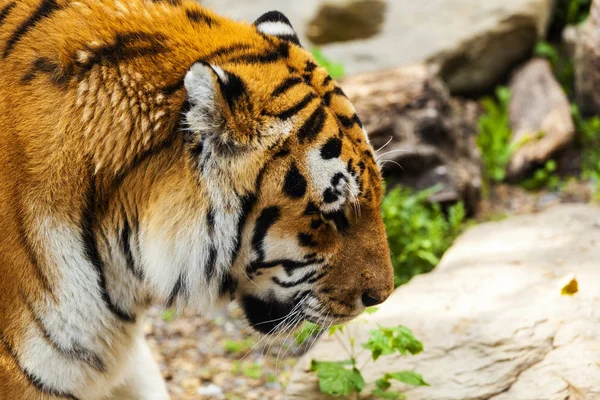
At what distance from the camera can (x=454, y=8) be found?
759 centimetres

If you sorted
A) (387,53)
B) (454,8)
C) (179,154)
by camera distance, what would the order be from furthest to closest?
(454,8)
(387,53)
(179,154)

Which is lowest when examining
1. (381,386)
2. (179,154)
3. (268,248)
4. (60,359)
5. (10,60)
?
(381,386)

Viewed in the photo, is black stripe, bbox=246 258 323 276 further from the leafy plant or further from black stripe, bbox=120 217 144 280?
the leafy plant

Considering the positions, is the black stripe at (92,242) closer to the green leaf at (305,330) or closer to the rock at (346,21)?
the green leaf at (305,330)

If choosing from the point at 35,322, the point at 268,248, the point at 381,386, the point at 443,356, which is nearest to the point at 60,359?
the point at 35,322

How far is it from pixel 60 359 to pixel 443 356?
1.60 meters

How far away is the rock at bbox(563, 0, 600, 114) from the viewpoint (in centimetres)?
596

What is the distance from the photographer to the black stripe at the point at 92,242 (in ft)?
7.94

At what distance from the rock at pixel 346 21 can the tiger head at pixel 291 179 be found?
4.80 metres

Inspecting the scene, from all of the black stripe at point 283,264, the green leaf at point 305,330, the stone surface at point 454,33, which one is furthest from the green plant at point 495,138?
the black stripe at point 283,264

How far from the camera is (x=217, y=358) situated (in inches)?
180

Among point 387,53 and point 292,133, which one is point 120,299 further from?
point 387,53

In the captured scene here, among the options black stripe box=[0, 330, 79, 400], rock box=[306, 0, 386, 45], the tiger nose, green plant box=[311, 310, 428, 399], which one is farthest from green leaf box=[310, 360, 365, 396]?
rock box=[306, 0, 386, 45]

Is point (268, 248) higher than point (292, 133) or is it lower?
lower
